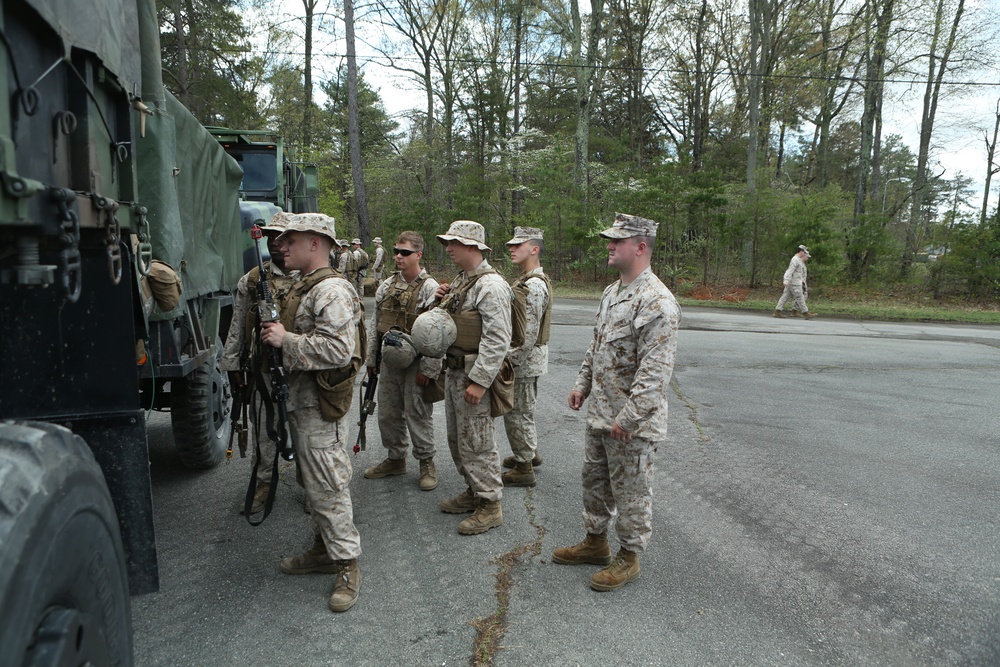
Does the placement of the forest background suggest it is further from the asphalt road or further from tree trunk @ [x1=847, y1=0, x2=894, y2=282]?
the asphalt road

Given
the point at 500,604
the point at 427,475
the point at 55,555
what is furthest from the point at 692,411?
the point at 55,555

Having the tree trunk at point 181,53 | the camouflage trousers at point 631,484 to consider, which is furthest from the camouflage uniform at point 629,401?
the tree trunk at point 181,53

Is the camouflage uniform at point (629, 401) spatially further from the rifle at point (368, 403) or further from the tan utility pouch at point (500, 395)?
the rifle at point (368, 403)

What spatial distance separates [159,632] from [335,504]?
933 millimetres

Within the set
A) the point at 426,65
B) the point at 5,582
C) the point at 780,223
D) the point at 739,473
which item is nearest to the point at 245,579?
the point at 5,582

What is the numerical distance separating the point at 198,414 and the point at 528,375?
2411 mm

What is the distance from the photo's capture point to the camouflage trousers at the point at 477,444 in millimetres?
4199

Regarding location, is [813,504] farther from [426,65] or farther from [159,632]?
[426,65]

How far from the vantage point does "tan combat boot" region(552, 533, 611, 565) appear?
368 cm

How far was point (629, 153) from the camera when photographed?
30.8 meters

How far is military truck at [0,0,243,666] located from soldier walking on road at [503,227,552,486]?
2.60 meters

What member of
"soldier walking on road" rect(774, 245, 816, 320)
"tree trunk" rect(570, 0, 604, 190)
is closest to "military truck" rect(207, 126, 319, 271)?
"soldier walking on road" rect(774, 245, 816, 320)

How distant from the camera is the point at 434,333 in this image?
4156 mm

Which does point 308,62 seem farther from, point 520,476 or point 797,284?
point 520,476
